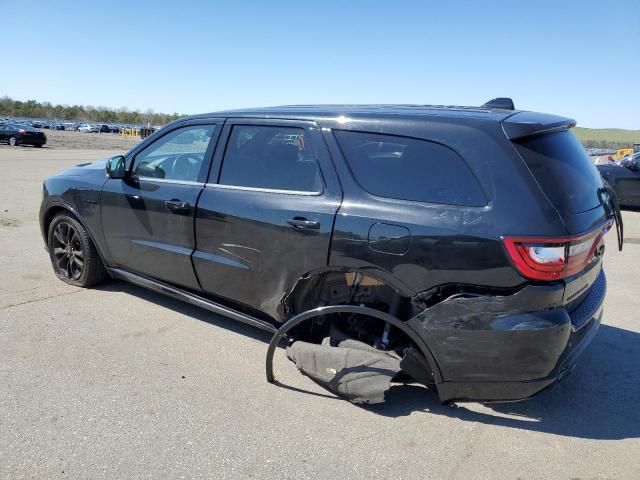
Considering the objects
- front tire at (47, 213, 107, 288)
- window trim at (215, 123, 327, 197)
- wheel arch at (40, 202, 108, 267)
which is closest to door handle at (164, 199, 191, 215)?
window trim at (215, 123, 327, 197)

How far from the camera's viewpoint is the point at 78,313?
4246 millimetres

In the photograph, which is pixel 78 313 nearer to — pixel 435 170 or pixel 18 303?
pixel 18 303

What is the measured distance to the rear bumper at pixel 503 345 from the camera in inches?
99.9

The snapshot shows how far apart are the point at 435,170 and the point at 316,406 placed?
1588 mm

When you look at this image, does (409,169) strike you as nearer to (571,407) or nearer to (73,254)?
(571,407)

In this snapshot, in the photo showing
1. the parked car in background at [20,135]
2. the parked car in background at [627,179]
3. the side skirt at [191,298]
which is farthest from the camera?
the parked car in background at [20,135]

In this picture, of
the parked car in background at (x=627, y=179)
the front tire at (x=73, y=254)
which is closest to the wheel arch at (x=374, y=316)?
the front tire at (x=73, y=254)

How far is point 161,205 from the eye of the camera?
394 centimetres

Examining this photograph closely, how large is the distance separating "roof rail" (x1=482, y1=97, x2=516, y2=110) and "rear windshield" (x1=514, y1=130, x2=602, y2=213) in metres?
0.46

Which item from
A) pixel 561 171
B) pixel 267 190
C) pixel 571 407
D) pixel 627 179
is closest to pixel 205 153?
pixel 267 190

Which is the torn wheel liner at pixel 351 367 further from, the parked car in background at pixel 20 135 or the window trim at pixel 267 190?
the parked car in background at pixel 20 135

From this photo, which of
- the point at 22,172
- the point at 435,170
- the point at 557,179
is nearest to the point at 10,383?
the point at 435,170

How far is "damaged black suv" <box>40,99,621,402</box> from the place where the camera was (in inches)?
101

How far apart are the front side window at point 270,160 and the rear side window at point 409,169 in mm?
288
